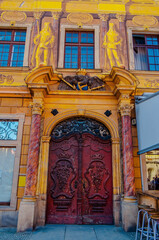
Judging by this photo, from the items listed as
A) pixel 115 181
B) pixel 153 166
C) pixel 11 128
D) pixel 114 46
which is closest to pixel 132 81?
pixel 114 46

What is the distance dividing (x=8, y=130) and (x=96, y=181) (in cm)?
314

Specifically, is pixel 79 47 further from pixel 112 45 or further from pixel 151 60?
pixel 151 60

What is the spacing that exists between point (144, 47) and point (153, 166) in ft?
14.3

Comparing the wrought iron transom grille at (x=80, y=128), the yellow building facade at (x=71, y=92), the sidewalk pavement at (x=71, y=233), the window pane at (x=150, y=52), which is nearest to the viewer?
the sidewalk pavement at (x=71, y=233)

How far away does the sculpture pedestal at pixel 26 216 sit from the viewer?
15.9 ft

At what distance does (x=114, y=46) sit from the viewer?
6.96m

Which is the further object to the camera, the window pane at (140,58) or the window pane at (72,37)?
the window pane at (72,37)

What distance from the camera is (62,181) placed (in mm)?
5777

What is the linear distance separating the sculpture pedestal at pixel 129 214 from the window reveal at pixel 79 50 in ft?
15.0

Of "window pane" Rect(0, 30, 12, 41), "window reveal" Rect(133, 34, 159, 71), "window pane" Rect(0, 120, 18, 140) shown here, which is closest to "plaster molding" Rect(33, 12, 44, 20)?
"window pane" Rect(0, 30, 12, 41)

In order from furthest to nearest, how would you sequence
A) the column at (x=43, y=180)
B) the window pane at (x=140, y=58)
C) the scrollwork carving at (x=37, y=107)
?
the window pane at (x=140, y=58), the scrollwork carving at (x=37, y=107), the column at (x=43, y=180)

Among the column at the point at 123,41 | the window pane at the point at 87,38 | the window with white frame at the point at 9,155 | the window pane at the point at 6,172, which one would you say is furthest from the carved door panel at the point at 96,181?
the window pane at the point at 87,38

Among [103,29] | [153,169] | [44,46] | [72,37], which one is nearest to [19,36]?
[44,46]

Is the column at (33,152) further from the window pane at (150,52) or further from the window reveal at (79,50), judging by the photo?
the window pane at (150,52)
